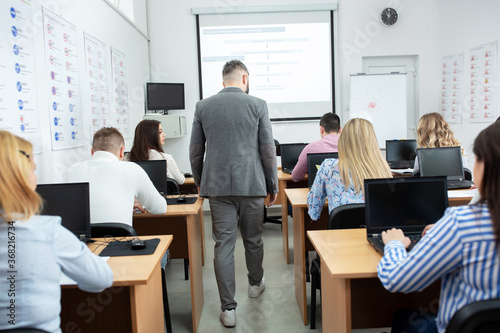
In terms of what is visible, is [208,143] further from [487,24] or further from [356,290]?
[487,24]

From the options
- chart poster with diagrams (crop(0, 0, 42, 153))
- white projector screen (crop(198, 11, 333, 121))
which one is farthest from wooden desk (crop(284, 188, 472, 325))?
white projector screen (crop(198, 11, 333, 121))

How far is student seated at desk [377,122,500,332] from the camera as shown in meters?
1.10

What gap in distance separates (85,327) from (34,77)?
165cm

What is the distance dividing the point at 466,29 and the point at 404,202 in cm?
476

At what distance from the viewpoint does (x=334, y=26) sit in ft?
20.7

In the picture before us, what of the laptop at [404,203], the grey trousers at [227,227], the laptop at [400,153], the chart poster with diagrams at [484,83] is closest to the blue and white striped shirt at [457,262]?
the laptop at [404,203]

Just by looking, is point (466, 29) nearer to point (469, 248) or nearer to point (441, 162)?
point (441, 162)

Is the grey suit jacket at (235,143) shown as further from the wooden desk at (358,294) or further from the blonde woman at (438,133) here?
the blonde woman at (438,133)

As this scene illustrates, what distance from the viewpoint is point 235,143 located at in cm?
266

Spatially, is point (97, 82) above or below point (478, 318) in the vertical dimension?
above

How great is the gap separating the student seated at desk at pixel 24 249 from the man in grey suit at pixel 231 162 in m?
1.55

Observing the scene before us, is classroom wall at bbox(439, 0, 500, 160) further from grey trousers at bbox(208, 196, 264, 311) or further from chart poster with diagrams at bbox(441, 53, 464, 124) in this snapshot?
grey trousers at bbox(208, 196, 264, 311)

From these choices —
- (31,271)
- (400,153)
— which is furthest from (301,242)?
(400,153)

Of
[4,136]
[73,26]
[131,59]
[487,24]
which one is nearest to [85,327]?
[4,136]
